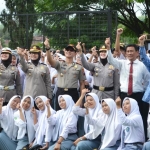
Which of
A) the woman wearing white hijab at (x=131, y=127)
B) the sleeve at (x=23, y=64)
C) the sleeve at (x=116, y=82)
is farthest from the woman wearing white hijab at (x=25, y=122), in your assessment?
the woman wearing white hijab at (x=131, y=127)

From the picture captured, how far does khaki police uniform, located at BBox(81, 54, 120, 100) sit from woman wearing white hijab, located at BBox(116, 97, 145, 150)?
45.0 inches

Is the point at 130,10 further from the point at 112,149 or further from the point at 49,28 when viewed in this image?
the point at 112,149

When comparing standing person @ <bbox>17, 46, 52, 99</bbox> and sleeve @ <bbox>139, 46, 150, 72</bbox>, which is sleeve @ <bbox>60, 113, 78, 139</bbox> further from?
sleeve @ <bbox>139, 46, 150, 72</bbox>

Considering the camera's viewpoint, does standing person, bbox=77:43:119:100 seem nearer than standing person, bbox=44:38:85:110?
Yes

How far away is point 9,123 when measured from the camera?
7895 mm

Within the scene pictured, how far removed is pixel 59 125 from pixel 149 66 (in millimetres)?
1607

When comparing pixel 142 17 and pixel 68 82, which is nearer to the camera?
pixel 68 82

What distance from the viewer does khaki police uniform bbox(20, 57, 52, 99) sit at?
27.3 feet

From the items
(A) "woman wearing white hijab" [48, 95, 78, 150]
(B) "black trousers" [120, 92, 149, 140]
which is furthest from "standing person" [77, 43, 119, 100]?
(A) "woman wearing white hijab" [48, 95, 78, 150]

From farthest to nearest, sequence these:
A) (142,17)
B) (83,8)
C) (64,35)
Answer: (142,17)
(83,8)
(64,35)

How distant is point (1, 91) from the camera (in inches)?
335

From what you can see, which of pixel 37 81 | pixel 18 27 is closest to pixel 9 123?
pixel 37 81

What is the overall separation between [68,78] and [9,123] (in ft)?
3.94

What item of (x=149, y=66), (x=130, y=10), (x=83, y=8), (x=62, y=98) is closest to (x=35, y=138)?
(x=62, y=98)
